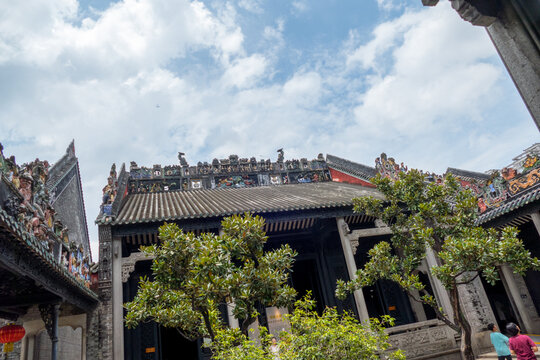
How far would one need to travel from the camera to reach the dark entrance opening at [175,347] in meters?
10.4

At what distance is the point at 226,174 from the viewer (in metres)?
14.9

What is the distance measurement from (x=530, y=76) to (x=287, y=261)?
3.71 metres

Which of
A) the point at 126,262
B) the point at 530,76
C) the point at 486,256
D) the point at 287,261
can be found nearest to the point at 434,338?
the point at 486,256

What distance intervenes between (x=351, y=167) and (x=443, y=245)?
9016 millimetres

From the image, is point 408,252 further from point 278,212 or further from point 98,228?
point 98,228

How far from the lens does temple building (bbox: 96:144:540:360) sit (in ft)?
28.8

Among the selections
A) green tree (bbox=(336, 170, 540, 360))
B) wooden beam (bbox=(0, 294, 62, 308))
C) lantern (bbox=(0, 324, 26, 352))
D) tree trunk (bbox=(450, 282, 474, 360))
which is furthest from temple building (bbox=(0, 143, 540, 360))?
tree trunk (bbox=(450, 282, 474, 360))

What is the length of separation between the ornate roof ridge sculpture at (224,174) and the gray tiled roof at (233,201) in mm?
471

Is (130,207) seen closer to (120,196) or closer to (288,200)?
(120,196)

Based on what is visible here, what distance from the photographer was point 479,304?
999 cm

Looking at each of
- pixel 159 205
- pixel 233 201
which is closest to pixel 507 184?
pixel 233 201

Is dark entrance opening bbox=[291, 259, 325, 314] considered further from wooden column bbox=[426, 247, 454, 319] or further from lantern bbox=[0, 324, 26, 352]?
lantern bbox=[0, 324, 26, 352]

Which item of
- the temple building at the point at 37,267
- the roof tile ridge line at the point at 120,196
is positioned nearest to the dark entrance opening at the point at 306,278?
the roof tile ridge line at the point at 120,196

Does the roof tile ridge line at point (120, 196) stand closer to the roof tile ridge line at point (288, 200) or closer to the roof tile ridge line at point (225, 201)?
the roof tile ridge line at point (225, 201)
